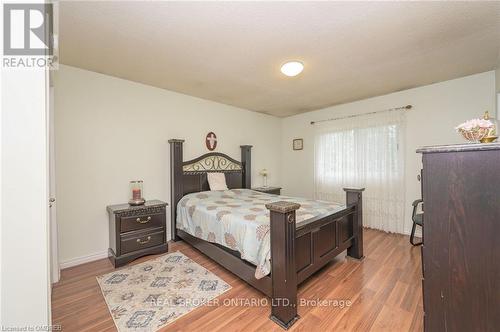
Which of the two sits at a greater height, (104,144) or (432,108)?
(432,108)

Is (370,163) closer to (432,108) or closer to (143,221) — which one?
(432,108)

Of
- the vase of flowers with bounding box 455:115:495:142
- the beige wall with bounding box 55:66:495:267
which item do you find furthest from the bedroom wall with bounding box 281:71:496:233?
the vase of flowers with bounding box 455:115:495:142

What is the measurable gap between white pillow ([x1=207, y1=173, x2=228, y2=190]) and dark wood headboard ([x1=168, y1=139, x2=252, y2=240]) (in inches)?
3.5

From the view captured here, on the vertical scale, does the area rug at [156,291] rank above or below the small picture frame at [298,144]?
below

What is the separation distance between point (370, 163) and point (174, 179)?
3.46 meters

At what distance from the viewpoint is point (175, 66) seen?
8.58ft

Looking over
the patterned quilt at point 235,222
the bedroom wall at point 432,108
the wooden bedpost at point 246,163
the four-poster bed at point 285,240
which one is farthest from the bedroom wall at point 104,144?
the bedroom wall at point 432,108

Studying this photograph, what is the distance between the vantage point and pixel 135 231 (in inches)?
106

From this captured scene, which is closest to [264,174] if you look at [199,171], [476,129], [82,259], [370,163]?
[199,171]

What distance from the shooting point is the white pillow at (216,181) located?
3744 millimetres

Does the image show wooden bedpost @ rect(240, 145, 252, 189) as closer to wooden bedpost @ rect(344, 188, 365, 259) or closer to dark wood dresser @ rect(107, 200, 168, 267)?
dark wood dresser @ rect(107, 200, 168, 267)

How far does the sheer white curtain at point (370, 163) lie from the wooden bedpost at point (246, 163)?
5.11ft

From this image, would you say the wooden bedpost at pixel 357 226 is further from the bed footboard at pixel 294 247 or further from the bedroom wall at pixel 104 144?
the bedroom wall at pixel 104 144

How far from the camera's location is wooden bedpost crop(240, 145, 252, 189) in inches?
173
